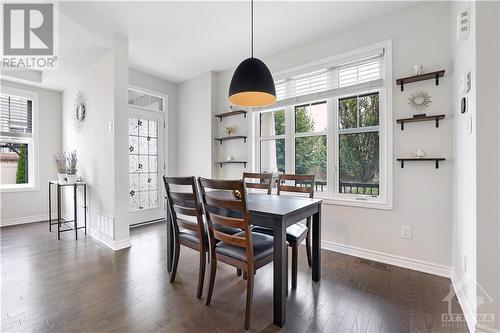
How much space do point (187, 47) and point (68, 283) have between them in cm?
316

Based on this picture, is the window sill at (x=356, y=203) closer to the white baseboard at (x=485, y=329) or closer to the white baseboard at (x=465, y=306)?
the white baseboard at (x=465, y=306)

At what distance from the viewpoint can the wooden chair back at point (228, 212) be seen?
156 cm

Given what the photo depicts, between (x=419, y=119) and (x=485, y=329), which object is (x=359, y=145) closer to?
(x=419, y=119)

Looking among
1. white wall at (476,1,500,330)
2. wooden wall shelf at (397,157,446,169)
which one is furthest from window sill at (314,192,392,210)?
white wall at (476,1,500,330)

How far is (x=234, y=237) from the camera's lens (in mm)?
1669

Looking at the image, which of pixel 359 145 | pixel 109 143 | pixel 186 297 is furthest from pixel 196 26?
pixel 186 297

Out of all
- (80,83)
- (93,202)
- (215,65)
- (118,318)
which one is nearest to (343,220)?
(118,318)

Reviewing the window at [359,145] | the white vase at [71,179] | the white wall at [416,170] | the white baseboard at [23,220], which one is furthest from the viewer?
the white baseboard at [23,220]

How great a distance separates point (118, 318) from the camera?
170 centimetres

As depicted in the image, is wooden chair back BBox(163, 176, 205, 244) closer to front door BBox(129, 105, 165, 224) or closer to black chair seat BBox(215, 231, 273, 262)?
black chair seat BBox(215, 231, 273, 262)

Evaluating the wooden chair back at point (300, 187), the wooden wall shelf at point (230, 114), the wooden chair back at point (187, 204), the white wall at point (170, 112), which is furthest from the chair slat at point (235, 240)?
the white wall at point (170, 112)

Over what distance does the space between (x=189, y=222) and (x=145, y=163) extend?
2.79 m

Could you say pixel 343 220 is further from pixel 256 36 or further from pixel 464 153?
pixel 256 36

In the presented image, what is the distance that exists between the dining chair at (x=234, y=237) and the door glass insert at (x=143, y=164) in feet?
9.74
